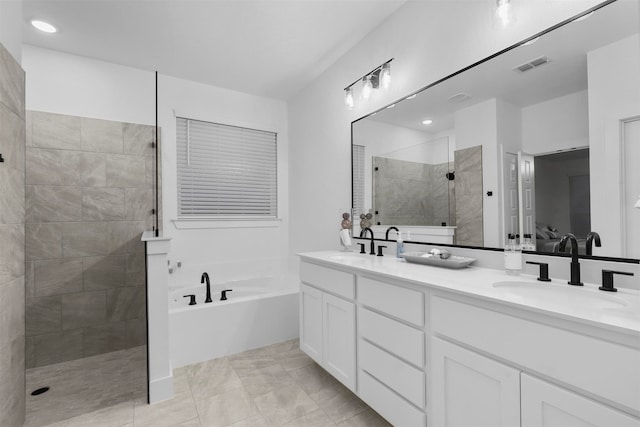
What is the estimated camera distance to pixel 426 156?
199cm

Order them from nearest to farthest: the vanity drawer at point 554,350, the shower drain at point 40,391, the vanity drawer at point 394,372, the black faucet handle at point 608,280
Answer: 1. the vanity drawer at point 554,350
2. the black faucet handle at point 608,280
3. the vanity drawer at point 394,372
4. the shower drain at point 40,391

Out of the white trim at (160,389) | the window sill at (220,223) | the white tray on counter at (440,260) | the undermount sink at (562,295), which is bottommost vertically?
the white trim at (160,389)

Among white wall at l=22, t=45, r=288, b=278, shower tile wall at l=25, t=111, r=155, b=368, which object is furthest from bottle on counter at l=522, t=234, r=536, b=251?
shower tile wall at l=25, t=111, r=155, b=368

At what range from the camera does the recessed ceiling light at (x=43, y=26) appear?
2176 millimetres

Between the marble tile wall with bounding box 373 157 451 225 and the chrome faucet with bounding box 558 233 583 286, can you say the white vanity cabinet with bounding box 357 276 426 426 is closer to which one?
the chrome faucet with bounding box 558 233 583 286

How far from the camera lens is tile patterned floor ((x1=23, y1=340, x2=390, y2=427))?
168 centimetres

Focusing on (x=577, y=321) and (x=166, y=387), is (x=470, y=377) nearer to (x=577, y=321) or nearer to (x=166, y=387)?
(x=577, y=321)

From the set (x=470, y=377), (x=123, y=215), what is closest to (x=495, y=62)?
(x=470, y=377)

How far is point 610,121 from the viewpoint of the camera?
1171 millimetres

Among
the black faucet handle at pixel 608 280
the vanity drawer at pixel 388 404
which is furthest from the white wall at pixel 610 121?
the vanity drawer at pixel 388 404

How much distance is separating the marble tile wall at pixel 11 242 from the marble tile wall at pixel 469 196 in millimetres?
2378

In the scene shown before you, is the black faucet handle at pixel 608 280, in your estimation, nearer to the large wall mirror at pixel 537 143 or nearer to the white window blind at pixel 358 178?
the large wall mirror at pixel 537 143

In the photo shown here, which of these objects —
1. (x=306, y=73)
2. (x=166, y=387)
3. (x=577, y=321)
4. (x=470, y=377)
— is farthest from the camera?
(x=306, y=73)

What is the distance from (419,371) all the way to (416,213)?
1.08 meters
